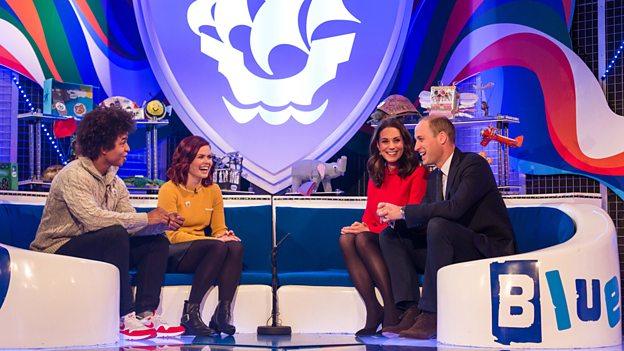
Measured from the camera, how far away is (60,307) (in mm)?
4164

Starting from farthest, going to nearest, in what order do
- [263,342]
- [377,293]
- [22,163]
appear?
[22,163], [377,293], [263,342]

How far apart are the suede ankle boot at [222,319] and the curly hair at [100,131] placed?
965 millimetres

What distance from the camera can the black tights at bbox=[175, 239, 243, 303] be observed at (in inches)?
190

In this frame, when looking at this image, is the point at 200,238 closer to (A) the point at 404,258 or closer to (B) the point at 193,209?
(B) the point at 193,209

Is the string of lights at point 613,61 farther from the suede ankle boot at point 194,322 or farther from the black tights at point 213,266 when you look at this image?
the suede ankle boot at point 194,322

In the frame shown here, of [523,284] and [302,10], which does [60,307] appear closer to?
[523,284]

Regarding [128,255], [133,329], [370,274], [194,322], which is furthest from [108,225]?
[370,274]

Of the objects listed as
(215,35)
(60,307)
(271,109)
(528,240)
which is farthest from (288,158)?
(60,307)

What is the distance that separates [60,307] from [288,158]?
2343 mm

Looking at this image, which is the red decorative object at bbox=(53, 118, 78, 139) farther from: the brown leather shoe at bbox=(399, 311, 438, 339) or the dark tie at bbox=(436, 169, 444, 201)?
the brown leather shoe at bbox=(399, 311, 438, 339)

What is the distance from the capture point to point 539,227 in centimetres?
504

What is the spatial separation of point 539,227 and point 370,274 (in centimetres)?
93

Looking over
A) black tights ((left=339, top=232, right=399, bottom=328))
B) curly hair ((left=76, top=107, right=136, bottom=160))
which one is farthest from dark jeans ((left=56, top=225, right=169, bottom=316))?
black tights ((left=339, top=232, right=399, bottom=328))

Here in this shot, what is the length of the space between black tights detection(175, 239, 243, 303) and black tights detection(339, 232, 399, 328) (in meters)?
0.56
